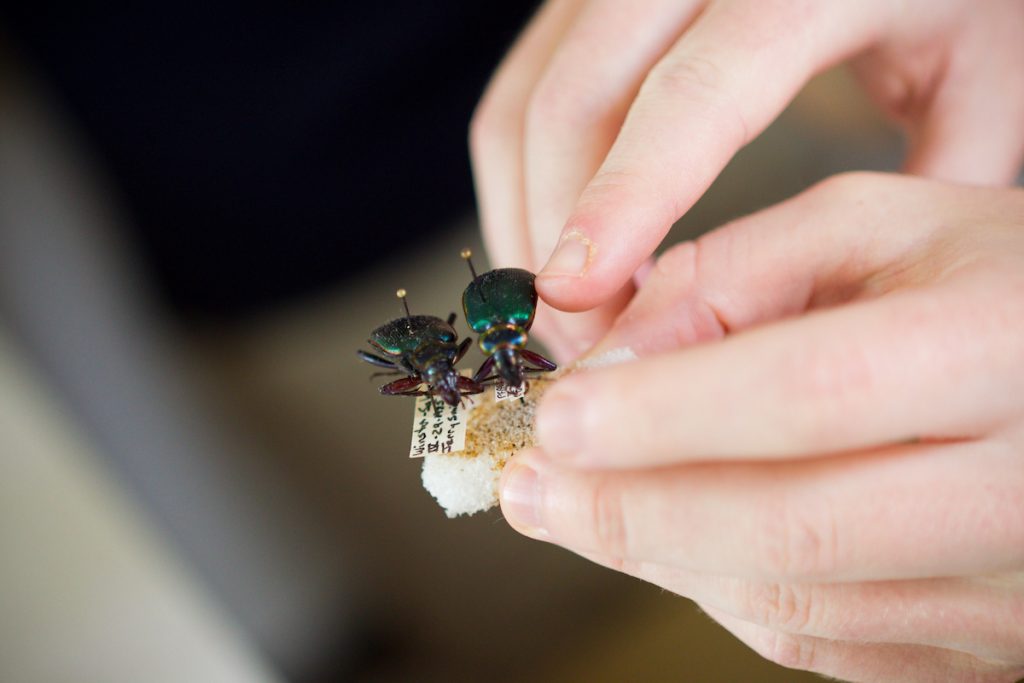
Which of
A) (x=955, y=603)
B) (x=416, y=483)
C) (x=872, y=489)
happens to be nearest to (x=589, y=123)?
(x=416, y=483)

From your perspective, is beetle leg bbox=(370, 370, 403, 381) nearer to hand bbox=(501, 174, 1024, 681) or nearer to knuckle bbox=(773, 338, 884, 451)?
hand bbox=(501, 174, 1024, 681)

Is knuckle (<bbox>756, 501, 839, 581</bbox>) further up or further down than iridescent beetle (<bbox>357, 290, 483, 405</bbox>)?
further down

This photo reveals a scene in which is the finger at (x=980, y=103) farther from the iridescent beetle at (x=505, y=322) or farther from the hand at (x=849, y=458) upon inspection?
the iridescent beetle at (x=505, y=322)

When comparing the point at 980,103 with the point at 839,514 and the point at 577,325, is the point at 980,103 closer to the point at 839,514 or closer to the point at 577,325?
the point at 577,325

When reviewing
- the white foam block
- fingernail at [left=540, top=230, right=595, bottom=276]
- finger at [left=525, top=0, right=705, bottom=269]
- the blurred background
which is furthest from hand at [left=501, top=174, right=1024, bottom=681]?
the blurred background

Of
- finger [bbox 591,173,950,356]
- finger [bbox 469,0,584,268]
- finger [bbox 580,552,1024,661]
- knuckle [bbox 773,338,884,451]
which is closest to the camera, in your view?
knuckle [bbox 773,338,884,451]

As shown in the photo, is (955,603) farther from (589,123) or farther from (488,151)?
(488,151)
